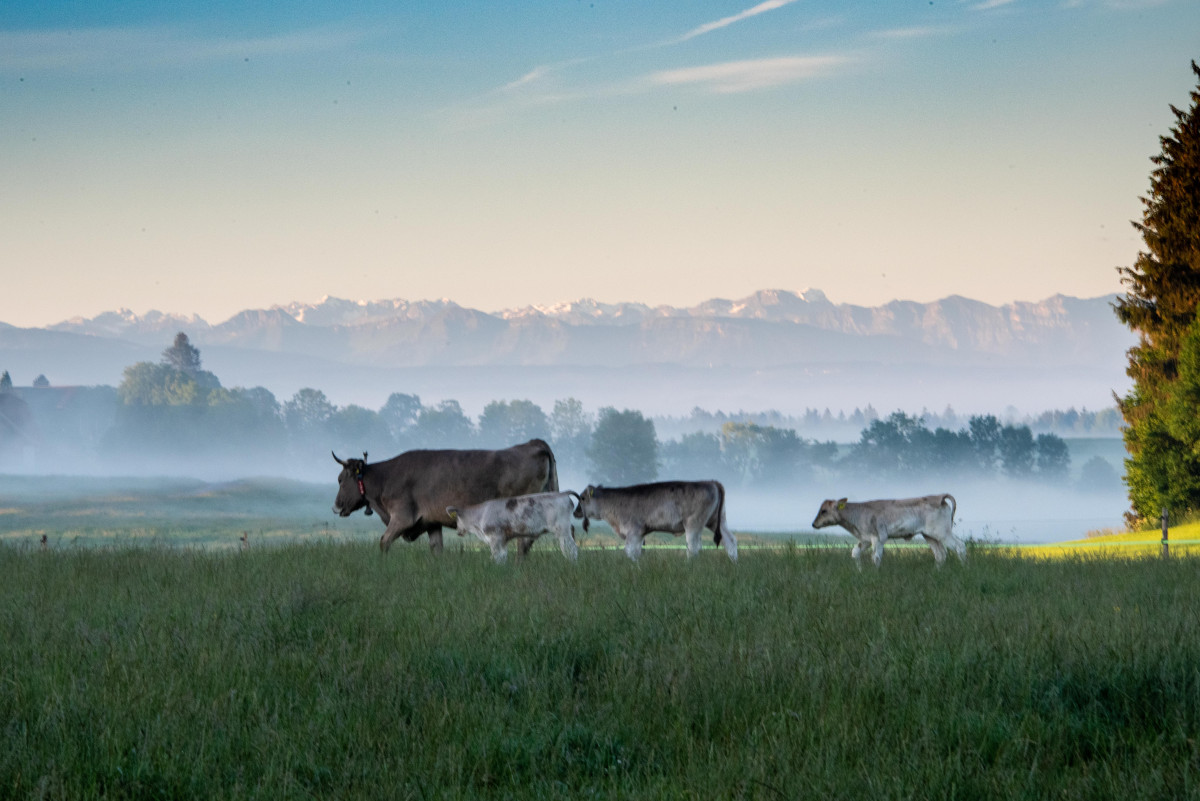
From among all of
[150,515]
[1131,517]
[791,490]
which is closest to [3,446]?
[150,515]

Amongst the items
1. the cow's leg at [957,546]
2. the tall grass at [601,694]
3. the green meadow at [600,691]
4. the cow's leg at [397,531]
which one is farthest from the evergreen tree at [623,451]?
the tall grass at [601,694]

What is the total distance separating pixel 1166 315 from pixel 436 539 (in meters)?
30.1

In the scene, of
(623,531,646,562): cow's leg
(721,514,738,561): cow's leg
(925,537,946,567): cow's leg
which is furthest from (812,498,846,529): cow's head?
(623,531,646,562): cow's leg

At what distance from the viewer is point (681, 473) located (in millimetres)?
194750

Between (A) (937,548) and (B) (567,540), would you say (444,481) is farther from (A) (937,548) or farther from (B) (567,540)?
(A) (937,548)

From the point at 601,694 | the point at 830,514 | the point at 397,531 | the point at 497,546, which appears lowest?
the point at 601,694

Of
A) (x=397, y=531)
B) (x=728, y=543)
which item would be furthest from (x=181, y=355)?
(x=728, y=543)

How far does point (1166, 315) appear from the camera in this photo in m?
37.3

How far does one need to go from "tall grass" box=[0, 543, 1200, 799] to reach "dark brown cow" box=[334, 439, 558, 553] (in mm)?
6776

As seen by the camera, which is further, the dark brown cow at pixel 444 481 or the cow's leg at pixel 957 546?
the dark brown cow at pixel 444 481

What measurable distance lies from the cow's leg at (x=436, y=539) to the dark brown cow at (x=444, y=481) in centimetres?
2

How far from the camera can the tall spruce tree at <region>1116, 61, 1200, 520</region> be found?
36219 millimetres

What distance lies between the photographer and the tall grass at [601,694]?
5.85m

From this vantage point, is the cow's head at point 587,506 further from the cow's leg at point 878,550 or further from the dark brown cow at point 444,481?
the cow's leg at point 878,550
